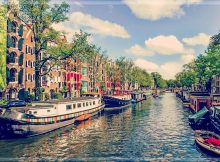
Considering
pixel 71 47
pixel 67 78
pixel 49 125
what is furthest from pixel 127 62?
pixel 49 125

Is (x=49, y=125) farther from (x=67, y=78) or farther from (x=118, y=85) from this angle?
(x=118, y=85)

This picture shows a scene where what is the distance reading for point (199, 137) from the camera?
2877 cm

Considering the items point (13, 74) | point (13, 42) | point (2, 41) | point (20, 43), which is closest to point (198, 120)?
point (2, 41)

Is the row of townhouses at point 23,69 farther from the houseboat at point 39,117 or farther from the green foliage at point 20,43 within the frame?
the houseboat at point 39,117

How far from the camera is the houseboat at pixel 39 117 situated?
105ft

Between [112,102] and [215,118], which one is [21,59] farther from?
[215,118]

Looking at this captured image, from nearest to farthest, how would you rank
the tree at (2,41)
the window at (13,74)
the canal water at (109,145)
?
the canal water at (109,145) → the tree at (2,41) → the window at (13,74)

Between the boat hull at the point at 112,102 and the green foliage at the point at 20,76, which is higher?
the green foliage at the point at 20,76

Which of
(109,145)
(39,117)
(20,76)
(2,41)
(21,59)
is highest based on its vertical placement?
(2,41)

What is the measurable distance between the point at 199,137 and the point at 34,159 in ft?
52.0

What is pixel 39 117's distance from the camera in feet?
115

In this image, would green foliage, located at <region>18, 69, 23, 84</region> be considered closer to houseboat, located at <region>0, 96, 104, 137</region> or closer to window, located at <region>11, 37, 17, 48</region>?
window, located at <region>11, 37, 17, 48</region>

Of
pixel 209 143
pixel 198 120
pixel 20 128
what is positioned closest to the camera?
pixel 209 143

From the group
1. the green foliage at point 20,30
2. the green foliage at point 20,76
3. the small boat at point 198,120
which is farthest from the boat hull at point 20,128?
the green foliage at point 20,30
